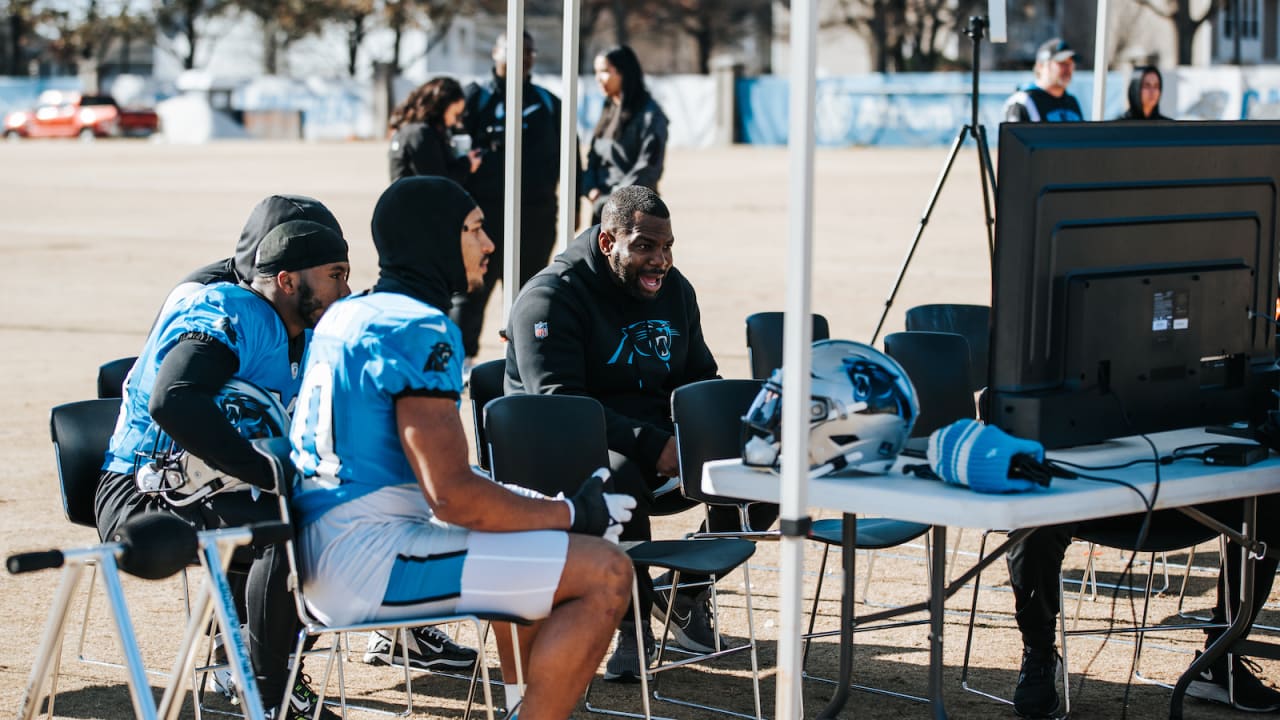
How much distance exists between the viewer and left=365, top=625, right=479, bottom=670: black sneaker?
5012 mm

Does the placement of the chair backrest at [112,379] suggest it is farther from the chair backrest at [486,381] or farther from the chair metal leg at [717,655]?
the chair metal leg at [717,655]

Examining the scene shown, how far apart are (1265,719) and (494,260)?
6202mm

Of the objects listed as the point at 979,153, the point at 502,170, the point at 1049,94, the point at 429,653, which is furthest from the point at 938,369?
the point at 1049,94

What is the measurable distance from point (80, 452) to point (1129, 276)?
8.94 ft

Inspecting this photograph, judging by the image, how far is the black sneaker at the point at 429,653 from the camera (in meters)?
5.01

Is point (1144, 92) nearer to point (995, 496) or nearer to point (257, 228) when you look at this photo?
point (257, 228)

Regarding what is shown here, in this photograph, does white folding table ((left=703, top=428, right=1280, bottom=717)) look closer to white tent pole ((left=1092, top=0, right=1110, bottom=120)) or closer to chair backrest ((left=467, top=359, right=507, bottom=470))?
chair backrest ((left=467, top=359, right=507, bottom=470))

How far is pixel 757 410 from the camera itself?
3777 mm

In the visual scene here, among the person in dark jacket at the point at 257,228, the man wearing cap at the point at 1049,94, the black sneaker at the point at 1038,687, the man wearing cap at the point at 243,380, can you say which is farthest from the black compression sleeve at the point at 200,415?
the man wearing cap at the point at 1049,94

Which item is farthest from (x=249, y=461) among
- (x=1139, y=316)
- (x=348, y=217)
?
(x=348, y=217)

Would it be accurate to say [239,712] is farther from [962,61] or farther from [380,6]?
[380,6]

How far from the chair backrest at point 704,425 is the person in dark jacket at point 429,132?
4.51m

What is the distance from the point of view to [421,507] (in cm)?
364

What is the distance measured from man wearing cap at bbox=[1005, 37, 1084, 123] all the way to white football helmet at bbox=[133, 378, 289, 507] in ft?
19.3
